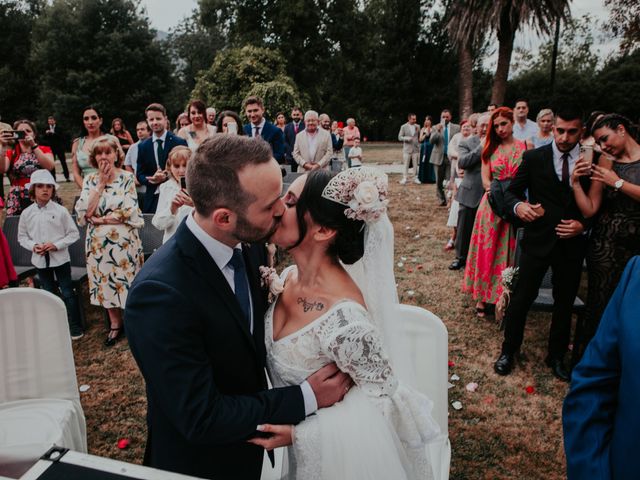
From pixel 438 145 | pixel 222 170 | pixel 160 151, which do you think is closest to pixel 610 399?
pixel 222 170

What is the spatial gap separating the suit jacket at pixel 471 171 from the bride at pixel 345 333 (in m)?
4.17

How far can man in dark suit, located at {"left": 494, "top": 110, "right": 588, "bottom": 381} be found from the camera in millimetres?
3609

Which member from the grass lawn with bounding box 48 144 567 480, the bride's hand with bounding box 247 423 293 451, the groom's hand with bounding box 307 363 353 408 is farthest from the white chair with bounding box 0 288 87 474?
the groom's hand with bounding box 307 363 353 408

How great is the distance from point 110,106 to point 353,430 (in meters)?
33.7

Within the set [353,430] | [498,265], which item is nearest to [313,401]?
[353,430]

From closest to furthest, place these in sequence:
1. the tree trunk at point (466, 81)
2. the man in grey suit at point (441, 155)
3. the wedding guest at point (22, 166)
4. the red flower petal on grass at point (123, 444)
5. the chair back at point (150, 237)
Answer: the red flower petal on grass at point (123, 444)
the chair back at point (150, 237)
the wedding guest at point (22, 166)
the man in grey suit at point (441, 155)
the tree trunk at point (466, 81)

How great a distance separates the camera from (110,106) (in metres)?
30.5

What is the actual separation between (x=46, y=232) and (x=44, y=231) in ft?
0.07

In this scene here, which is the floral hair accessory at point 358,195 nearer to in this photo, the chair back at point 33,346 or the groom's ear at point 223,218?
the groom's ear at point 223,218

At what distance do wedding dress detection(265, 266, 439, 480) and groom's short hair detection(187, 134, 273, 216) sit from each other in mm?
604

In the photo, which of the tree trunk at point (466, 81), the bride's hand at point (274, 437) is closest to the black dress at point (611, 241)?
the bride's hand at point (274, 437)

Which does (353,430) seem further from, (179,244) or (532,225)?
(532,225)

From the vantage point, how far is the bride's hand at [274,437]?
63.8 inches

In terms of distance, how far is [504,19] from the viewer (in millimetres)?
18188
